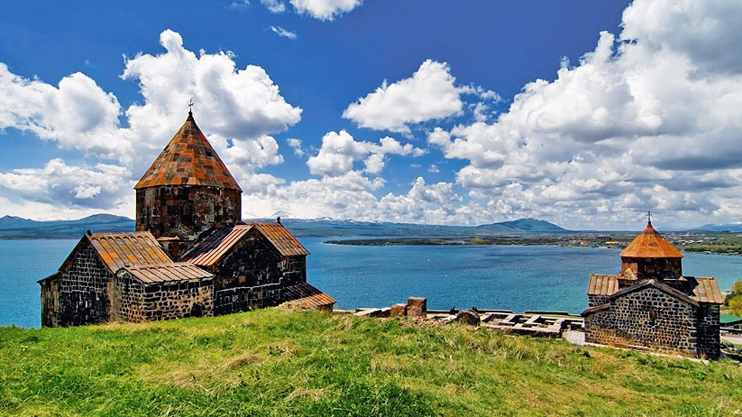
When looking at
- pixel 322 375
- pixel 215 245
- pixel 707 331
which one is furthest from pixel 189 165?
pixel 707 331

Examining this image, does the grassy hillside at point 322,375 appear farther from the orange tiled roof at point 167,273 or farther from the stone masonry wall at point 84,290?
the stone masonry wall at point 84,290

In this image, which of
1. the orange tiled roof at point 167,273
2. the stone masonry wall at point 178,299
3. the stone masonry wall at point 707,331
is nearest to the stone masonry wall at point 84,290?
the orange tiled roof at point 167,273

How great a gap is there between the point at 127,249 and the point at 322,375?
28.3 feet

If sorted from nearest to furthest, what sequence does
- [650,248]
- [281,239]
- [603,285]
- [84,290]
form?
[84,290] → [281,239] → [650,248] → [603,285]

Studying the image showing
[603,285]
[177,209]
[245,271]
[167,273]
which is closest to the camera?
[167,273]

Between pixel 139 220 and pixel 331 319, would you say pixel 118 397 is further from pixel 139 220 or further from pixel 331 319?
pixel 139 220

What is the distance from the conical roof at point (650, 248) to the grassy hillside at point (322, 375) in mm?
7682

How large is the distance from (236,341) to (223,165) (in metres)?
8.47

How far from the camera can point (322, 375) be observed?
21.8ft

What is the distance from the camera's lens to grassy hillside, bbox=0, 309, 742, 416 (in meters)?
5.43

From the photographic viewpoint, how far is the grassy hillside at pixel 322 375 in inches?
214

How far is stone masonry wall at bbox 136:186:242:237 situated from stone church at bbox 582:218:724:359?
15.3 meters

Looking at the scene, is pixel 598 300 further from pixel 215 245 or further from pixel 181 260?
pixel 181 260

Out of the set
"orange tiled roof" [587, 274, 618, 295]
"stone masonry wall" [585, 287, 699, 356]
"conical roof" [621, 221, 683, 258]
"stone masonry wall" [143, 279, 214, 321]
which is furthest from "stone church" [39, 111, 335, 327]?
"conical roof" [621, 221, 683, 258]
